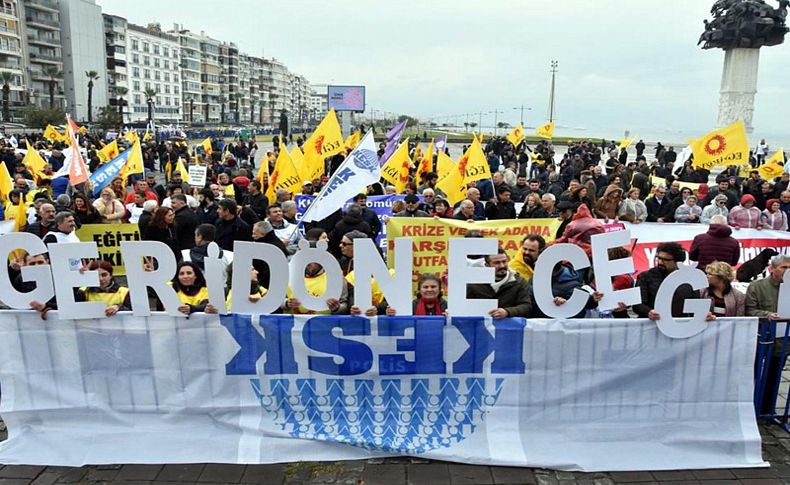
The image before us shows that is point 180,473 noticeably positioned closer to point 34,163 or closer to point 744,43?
point 34,163

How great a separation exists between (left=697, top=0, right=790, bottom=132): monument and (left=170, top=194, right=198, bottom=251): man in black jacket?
123 feet

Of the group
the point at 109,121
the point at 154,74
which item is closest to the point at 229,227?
the point at 109,121

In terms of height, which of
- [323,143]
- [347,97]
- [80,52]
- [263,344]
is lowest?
[263,344]

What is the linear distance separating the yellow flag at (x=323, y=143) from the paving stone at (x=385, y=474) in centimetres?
824

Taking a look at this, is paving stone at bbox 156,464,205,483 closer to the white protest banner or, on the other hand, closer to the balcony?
the white protest banner

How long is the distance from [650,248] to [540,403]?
4945 mm

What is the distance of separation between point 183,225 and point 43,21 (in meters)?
99.2

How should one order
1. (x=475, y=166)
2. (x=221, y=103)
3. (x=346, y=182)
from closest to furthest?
(x=346, y=182) → (x=475, y=166) → (x=221, y=103)

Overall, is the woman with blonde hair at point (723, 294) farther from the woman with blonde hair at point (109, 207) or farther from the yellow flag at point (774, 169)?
the yellow flag at point (774, 169)

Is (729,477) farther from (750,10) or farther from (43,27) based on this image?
(43,27)

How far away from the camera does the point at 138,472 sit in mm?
4602

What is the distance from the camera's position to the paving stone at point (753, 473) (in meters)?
4.61

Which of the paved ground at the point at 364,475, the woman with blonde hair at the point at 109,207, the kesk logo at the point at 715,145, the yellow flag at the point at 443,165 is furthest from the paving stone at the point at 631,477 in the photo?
the kesk logo at the point at 715,145

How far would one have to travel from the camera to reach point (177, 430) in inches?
194
